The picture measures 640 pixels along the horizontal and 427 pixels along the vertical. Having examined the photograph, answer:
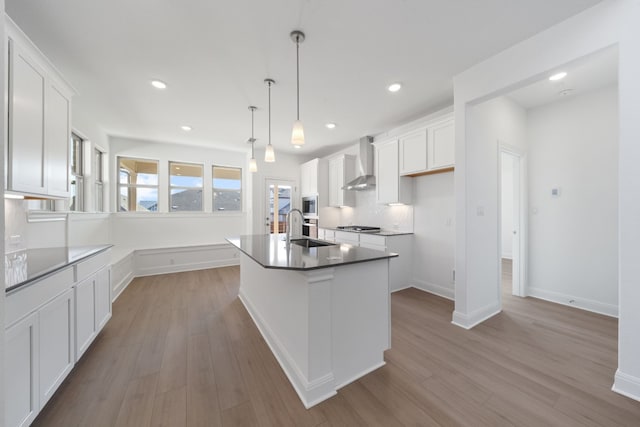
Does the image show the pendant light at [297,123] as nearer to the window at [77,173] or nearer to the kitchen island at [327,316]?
the kitchen island at [327,316]

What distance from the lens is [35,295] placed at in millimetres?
1449

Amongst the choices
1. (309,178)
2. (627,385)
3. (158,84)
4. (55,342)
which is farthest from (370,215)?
(55,342)

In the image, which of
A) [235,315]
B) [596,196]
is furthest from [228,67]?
[596,196]

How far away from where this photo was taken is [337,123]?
418 centimetres

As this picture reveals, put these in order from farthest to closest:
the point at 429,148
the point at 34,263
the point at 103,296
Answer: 1. the point at 429,148
2. the point at 103,296
3. the point at 34,263

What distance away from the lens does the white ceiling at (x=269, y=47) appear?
1831 millimetres

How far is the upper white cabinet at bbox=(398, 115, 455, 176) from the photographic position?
323 centimetres

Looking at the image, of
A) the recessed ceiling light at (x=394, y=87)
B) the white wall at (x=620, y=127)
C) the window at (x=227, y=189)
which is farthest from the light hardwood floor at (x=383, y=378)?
the window at (x=227, y=189)

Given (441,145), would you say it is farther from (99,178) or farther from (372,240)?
(99,178)

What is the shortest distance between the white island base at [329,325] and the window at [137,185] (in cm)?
452

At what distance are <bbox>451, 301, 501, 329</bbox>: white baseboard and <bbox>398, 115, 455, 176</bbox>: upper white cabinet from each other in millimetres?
1832

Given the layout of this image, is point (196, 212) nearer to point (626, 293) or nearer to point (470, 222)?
point (470, 222)

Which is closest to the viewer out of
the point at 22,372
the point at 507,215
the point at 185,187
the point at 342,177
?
the point at 22,372

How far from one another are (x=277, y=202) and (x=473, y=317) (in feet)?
15.3
